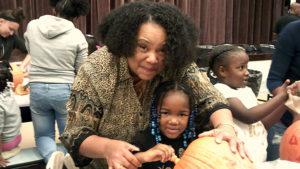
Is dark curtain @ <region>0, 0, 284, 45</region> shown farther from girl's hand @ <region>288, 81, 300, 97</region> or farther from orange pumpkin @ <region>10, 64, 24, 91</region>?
girl's hand @ <region>288, 81, 300, 97</region>

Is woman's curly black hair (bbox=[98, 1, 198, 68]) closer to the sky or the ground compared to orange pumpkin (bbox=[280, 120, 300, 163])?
closer to the sky

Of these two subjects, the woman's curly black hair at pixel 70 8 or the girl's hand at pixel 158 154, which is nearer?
the girl's hand at pixel 158 154

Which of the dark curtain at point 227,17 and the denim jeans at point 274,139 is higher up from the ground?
the dark curtain at point 227,17

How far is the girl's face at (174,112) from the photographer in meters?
1.45

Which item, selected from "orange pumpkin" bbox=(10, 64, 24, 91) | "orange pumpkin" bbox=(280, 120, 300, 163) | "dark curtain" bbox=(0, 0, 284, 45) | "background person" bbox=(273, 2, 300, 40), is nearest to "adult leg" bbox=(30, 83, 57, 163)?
"orange pumpkin" bbox=(10, 64, 24, 91)

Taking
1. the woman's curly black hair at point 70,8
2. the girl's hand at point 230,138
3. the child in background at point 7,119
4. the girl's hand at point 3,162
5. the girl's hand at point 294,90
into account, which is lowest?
the girl's hand at point 3,162

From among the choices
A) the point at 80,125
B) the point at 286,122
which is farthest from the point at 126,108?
the point at 286,122

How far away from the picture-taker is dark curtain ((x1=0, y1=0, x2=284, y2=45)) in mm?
5602

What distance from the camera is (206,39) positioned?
6801 mm

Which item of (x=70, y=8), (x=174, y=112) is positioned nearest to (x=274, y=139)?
(x=174, y=112)

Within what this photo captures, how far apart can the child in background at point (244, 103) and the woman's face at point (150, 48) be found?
0.61m

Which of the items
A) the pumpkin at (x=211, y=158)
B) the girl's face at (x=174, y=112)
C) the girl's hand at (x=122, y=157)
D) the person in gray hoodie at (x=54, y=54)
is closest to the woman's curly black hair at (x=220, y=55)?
the girl's face at (x=174, y=112)

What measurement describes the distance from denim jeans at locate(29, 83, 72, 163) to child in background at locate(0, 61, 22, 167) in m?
0.19

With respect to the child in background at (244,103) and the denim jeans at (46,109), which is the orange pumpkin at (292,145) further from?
the denim jeans at (46,109)
